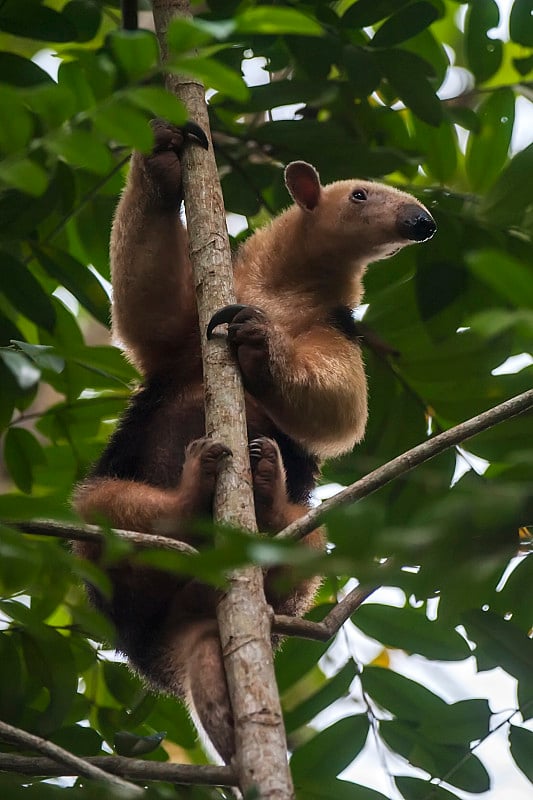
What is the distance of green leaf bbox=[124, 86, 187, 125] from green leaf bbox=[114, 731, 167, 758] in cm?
195

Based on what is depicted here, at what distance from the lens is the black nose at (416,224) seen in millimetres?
4871

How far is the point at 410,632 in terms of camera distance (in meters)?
4.04

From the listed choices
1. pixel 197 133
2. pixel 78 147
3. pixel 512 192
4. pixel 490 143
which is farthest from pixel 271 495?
pixel 490 143

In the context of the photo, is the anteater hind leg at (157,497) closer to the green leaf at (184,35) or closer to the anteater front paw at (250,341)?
the anteater front paw at (250,341)

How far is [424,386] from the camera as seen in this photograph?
16.4 feet

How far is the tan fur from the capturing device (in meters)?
3.97

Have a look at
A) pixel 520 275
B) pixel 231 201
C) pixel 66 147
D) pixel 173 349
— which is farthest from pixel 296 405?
pixel 520 275

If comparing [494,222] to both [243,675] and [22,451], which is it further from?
[243,675]

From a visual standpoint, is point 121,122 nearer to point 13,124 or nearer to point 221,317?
point 13,124

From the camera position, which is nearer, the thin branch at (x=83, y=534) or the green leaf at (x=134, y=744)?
the thin branch at (x=83, y=534)

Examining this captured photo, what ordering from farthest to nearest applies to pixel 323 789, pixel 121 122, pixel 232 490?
pixel 323 789
pixel 232 490
pixel 121 122

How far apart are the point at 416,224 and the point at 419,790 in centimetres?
243

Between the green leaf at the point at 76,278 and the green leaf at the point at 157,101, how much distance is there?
7.94 feet

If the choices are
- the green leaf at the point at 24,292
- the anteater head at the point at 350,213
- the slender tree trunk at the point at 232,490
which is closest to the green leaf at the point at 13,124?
the slender tree trunk at the point at 232,490
